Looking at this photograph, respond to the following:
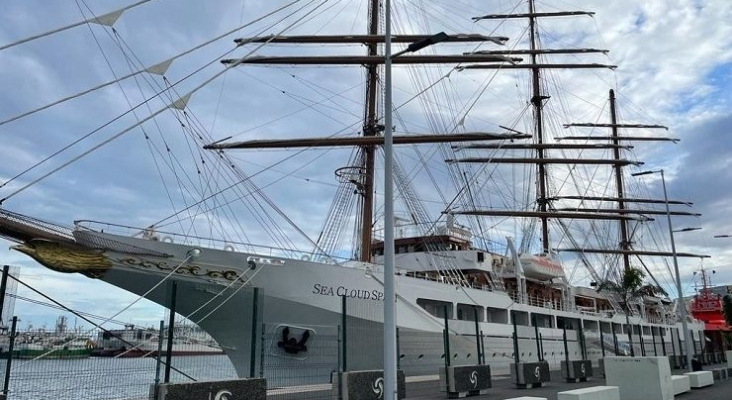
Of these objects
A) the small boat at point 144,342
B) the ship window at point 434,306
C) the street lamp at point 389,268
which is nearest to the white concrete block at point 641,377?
the street lamp at point 389,268

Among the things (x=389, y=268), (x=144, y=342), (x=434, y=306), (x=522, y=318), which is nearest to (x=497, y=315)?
(x=522, y=318)

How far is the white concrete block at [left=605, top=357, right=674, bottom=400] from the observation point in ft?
47.7

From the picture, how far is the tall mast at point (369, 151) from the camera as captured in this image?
25.9 metres

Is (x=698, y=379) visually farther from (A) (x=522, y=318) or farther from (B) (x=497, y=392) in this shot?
(A) (x=522, y=318)

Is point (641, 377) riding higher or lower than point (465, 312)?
lower

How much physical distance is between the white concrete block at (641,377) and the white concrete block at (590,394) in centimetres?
253

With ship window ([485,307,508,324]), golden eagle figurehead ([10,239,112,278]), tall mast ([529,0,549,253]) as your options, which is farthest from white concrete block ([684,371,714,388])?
tall mast ([529,0,549,253])

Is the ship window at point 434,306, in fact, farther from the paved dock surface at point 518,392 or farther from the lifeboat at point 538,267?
the lifeboat at point 538,267

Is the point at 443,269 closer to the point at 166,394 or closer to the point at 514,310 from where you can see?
the point at 514,310

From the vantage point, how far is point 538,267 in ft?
112

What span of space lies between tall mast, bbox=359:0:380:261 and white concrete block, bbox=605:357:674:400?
12.1 meters

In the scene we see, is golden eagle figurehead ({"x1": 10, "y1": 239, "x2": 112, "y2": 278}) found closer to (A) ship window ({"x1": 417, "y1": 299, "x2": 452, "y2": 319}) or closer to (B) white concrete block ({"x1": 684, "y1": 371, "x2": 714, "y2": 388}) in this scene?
(A) ship window ({"x1": 417, "y1": 299, "x2": 452, "y2": 319})

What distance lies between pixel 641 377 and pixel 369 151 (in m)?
16.2

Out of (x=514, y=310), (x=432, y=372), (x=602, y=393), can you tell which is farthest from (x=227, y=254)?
(x=514, y=310)
